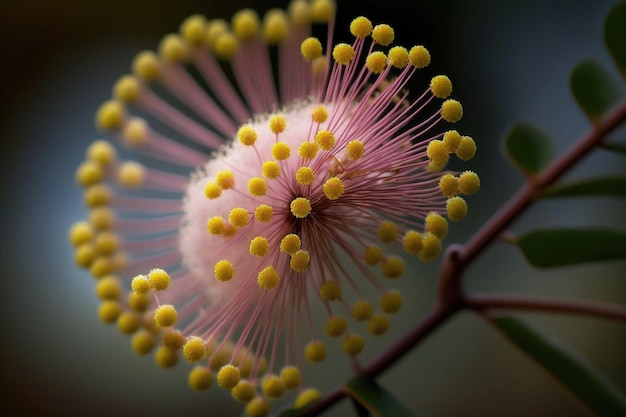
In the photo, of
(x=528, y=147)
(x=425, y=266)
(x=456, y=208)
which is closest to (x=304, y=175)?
(x=456, y=208)

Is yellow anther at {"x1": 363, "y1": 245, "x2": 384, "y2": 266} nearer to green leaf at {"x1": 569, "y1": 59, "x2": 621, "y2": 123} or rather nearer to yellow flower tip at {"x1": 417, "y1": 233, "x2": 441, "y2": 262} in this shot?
yellow flower tip at {"x1": 417, "y1": 233, "x2": 441, "y2": 262}

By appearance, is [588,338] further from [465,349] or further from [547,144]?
[547,144]

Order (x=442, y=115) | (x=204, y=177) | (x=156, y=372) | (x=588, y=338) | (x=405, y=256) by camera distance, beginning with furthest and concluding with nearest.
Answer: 1. (x=156, y=372)
2. (x=588, y=338)
3. (x=405, y=256)
4. (x=204, y=177)
5. (x=442, y=115)

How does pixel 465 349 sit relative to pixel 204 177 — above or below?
below

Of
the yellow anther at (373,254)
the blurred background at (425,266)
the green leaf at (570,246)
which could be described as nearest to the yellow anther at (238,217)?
the yellow anther at (373,254)

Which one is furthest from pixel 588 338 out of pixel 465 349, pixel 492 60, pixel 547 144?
pixel 547 144

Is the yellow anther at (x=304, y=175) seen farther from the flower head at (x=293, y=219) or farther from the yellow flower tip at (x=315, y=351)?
the yellow flower tip at (x=315, y=351)
